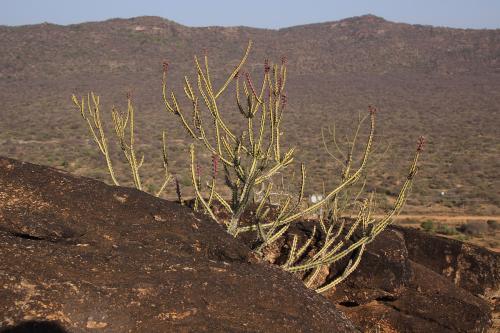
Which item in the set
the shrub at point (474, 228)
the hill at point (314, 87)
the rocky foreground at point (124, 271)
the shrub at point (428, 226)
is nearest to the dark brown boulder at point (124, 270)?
the rocky foreground at point (124, 271)

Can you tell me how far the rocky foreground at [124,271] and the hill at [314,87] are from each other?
564 inches

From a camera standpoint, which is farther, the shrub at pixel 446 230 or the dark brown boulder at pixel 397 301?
the shrub at pixel 446 230

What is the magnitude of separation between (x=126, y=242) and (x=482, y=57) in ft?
237

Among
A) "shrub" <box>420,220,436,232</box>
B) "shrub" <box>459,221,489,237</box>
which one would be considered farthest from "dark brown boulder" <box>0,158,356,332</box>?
"shrub" <box>459,221,489,237</box>

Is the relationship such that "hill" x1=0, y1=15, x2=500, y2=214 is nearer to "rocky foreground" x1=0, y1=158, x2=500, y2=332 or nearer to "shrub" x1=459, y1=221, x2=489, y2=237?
"shrub" x1=459, y1=221, x2=489, y2=237

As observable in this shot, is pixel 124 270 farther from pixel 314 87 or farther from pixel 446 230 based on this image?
pixel 314 87

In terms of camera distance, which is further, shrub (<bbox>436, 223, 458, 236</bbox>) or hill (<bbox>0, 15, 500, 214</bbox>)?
hill (<bbox>0, 15, 500, 214</bbox>)

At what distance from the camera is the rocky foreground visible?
2.96m

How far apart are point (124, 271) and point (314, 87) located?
182ft

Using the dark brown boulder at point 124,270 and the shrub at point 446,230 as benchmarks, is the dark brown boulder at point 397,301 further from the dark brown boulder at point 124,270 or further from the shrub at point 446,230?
the shrub at point 446,230

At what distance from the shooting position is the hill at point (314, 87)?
2416cm

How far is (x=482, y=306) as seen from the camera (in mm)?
6262

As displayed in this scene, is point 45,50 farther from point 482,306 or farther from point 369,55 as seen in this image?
point 482,306

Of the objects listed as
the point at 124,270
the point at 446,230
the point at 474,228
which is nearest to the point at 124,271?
the point at 124,270
